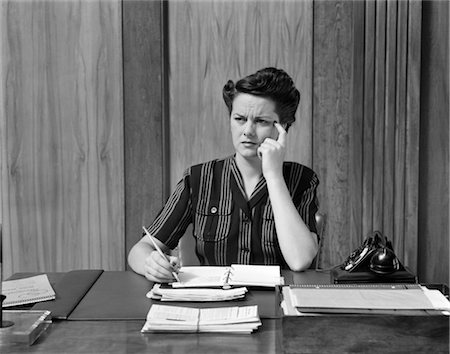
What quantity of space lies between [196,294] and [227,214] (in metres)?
0.71

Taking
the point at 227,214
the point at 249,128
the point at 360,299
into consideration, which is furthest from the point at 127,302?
the point at 249,128

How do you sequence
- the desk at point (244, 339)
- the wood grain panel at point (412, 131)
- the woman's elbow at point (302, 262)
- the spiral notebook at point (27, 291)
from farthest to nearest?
the wood grain panel at point (412, 131)
the woman's elbow at point (302, 262)
the spiral notebook at point (27, 291)
the desk at point (244, 339)

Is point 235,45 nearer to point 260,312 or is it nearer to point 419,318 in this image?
point 260,312

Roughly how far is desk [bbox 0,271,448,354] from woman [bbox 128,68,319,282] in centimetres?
73

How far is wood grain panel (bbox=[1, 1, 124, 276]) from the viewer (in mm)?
3273

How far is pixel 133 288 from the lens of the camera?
180 cm

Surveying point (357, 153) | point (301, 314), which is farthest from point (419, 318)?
point (357, 153)

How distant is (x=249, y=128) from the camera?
2.30 meters

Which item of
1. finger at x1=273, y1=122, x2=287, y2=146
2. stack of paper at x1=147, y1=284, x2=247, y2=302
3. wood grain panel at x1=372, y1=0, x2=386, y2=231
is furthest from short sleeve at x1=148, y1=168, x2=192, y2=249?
→ wood grain panel at x1=372, y1=0, x2=386, y2=231

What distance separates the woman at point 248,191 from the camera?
7.43 feet

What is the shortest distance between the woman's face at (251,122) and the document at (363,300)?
34.5 inches

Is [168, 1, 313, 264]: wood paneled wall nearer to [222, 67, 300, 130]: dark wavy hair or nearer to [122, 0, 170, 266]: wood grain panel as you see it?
[122, 0, 170, 266]: wood grain panel

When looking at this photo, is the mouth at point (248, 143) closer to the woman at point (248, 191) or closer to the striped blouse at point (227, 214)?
the woman at point (248, 191)

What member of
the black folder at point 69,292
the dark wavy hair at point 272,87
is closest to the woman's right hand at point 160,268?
the black folder at point 69,292
